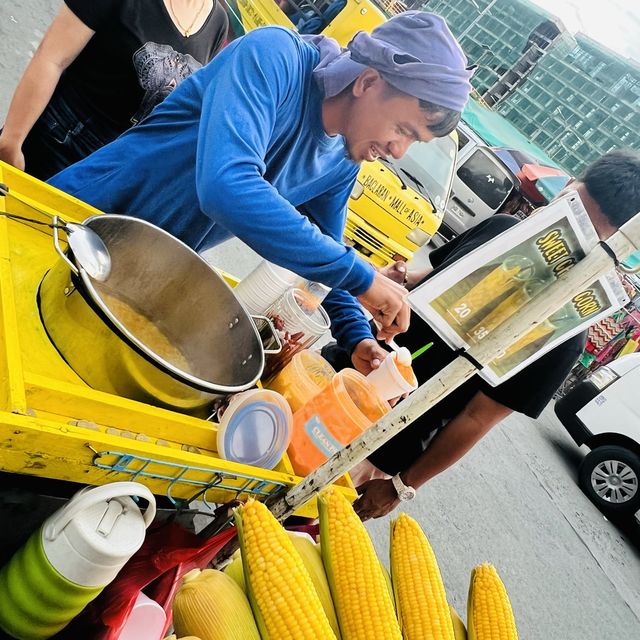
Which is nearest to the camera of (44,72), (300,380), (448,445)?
(300,380)

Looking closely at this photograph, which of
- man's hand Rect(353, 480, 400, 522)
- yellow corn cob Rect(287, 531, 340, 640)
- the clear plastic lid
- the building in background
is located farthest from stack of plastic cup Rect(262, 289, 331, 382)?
the building in background

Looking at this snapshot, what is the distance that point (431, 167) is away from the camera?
24.5ft

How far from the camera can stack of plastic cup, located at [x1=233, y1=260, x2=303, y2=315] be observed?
1601 mm

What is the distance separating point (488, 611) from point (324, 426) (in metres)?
0.63

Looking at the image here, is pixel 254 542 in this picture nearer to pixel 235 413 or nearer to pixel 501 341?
pixel 235 413

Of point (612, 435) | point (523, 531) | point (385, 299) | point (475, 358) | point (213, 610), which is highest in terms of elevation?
point (475, 358)

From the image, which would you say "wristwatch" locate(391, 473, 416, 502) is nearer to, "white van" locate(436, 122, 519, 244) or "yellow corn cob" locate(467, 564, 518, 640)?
"yellow corn cob" locate(467, 564, 518, 640)

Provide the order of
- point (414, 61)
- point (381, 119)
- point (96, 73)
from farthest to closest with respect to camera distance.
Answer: point (96, 73) → point (381, 119) → point (414, 61)

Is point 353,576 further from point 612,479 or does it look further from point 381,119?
point 612,479

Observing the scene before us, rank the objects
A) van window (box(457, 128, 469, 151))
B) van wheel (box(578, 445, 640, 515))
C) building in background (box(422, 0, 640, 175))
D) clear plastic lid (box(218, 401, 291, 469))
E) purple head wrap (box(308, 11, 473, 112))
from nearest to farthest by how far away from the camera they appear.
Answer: clear plastic lid (box(218, 401, 291, 469))
purple head wrap (box(308, 11, 473, 112))
van wheel (box(578, 445, 640, 515))
van window (box(457, 128, 469, 151))
building in background (box(422, 0, 640, 175))

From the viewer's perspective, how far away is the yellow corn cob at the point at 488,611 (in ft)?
4.20

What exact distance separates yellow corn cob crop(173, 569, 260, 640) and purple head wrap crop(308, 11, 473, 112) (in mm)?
1294

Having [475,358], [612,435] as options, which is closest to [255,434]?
[475,358]

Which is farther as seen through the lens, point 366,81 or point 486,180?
point 486,180
